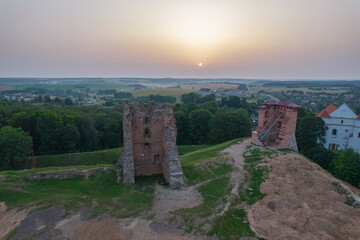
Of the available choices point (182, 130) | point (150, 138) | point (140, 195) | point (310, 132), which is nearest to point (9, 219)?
point (140, 195)

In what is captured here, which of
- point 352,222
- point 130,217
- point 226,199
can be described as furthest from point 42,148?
point 352,222

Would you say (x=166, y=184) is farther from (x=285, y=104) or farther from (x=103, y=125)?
(x=103, y=125)

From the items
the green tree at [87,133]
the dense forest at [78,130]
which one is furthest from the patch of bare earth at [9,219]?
the green tree at [87,133]

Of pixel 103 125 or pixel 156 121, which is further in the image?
pixel 103 125

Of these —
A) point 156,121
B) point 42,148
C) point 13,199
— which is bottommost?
point 42,148

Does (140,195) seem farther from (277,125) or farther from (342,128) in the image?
(342,128)

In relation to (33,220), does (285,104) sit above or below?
above
